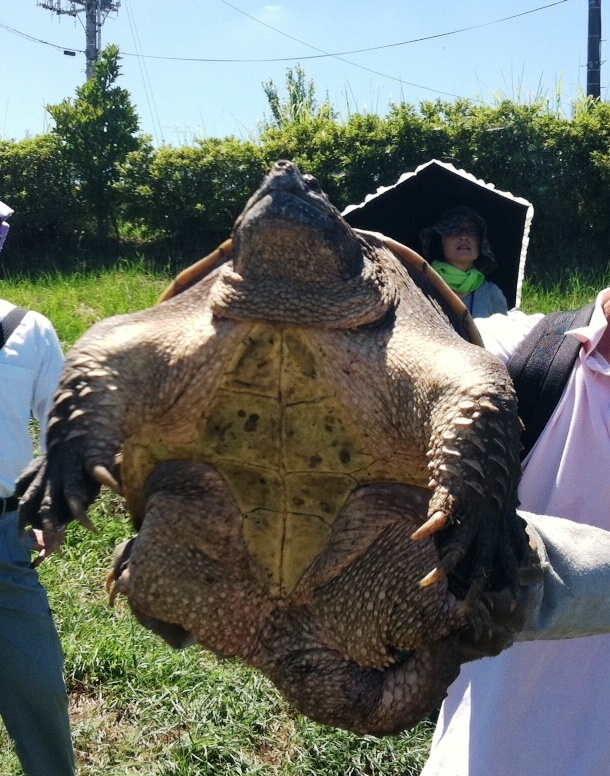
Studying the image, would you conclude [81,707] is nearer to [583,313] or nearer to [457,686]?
[457,686]

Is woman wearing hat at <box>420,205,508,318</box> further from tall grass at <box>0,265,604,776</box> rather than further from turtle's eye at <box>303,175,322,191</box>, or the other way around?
tall grass at <box>0,265,604,776</box>

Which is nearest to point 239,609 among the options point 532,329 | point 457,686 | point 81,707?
point 457,686

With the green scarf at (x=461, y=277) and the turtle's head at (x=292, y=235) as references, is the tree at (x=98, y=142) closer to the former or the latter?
the green scarf at (x=461, y=277)

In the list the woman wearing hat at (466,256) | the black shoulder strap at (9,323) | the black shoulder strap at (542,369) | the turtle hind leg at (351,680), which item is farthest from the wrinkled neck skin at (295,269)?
the black shoulder strap at (9,323)

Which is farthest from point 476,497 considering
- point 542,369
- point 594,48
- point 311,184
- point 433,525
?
point 594,48

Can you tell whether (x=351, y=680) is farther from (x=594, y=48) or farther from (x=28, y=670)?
(x=594, y=48)

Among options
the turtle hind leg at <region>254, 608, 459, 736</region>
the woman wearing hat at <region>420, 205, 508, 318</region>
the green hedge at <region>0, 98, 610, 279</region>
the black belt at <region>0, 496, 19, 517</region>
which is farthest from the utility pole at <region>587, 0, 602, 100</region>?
the turtle hind leg at <region>254, 608, 459, 736</region>

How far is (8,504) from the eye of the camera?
3096 millimetres

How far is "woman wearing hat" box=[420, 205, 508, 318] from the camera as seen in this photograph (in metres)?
2.85

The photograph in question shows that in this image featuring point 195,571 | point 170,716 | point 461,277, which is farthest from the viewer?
point 170,716

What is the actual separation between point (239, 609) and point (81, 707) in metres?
2.53

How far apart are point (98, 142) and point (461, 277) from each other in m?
8.62

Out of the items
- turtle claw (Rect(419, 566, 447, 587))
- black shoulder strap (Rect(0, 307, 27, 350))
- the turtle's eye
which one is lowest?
turtle claw (Rect(419, 566, 447, 587))

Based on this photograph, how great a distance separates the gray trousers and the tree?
26.0 feet
